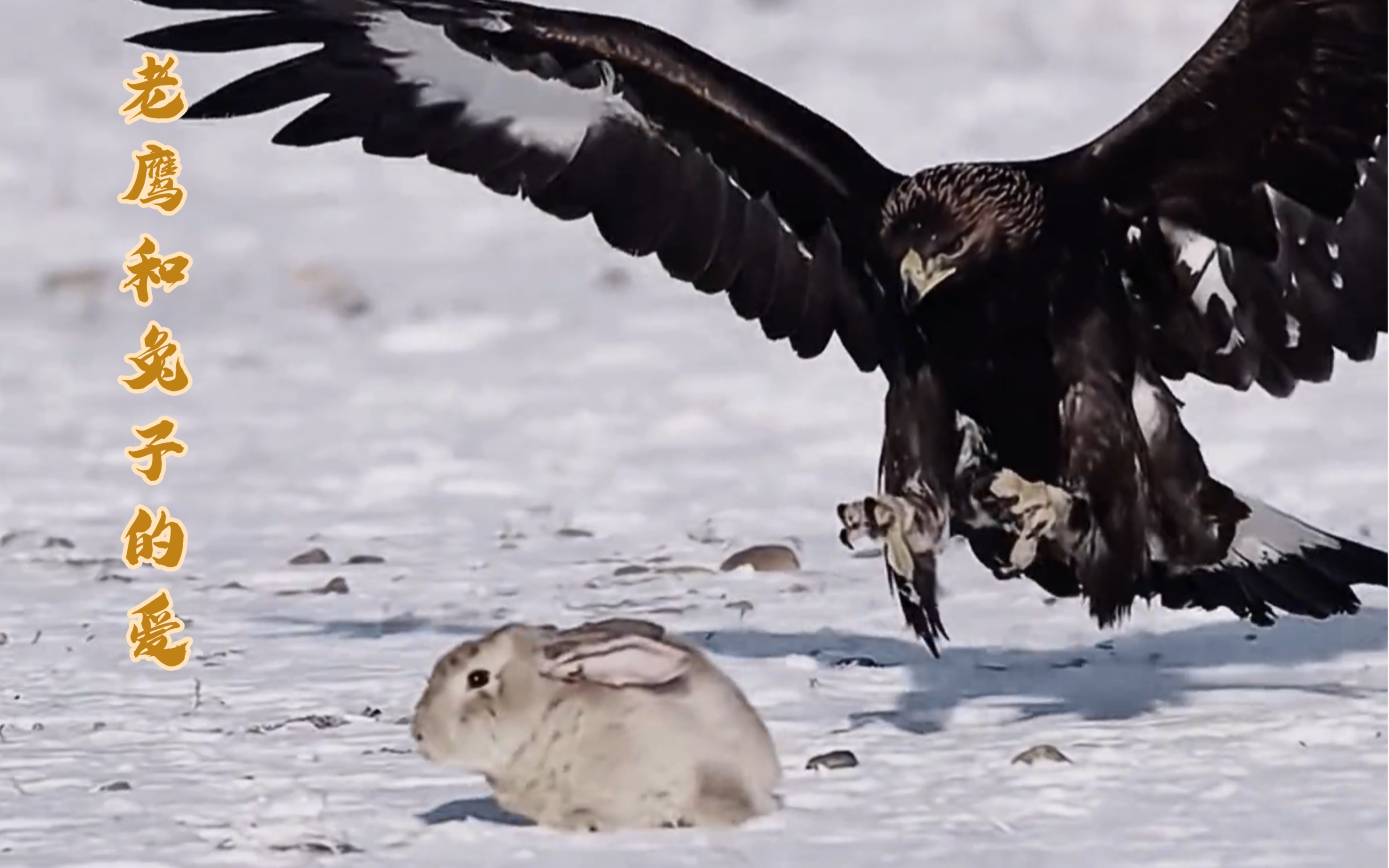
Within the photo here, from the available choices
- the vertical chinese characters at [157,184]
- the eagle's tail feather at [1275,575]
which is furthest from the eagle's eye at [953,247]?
the vertical chinese characters at [157,184]

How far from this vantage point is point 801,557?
7879mm

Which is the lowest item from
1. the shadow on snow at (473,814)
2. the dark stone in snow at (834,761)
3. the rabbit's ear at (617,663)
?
the shadow on snow at (473,814)

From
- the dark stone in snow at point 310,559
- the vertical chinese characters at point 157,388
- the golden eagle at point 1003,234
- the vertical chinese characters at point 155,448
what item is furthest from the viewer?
the vertical chinese characters at point 155,448

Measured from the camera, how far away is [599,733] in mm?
4578

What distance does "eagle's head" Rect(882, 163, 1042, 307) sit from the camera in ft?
18.6

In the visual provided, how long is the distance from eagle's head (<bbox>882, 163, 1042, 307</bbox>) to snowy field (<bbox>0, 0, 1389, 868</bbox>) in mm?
894

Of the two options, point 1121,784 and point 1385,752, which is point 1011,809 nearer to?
point 1121,784

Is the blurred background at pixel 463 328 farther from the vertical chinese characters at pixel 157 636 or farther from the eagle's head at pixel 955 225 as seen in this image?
the eagle's head at pixel 955 225

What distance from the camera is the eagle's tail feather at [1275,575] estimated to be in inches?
245

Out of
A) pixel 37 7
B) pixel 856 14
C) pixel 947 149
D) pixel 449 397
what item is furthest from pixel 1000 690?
pixel 37 7

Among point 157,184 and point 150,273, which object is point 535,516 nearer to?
point 150,273

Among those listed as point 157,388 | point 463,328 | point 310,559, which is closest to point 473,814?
point 310,559

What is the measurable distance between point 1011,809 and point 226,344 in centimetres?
744

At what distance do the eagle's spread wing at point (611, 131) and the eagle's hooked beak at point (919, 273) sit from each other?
543mm
